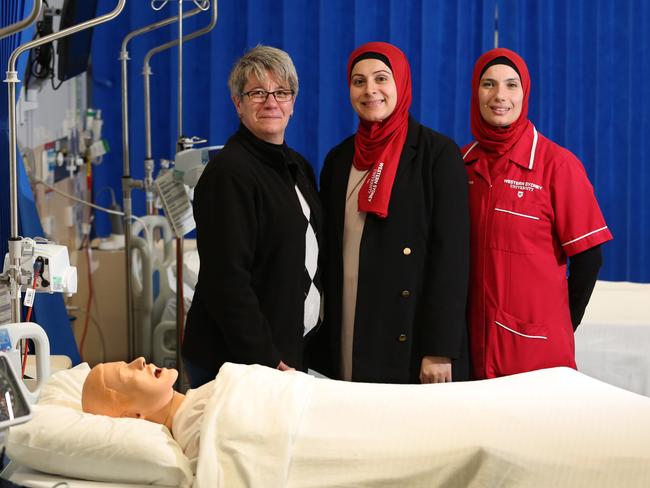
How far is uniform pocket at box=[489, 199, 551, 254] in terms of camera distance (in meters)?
2.18

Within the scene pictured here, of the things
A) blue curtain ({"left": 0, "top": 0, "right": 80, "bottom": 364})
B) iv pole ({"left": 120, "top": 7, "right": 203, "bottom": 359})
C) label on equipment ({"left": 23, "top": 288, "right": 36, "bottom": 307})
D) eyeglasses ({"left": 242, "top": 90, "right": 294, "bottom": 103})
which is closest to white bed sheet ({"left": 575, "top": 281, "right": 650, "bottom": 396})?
eyeglasses ({"left": 242, "top": 90, "right": 294, "bottom": 103})

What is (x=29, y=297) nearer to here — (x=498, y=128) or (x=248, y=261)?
(x=248, y=261)

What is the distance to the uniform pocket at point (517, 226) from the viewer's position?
85.9 inches

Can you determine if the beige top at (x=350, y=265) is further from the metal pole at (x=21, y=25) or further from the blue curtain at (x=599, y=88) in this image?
the blue curtain at (x=599, y=88)

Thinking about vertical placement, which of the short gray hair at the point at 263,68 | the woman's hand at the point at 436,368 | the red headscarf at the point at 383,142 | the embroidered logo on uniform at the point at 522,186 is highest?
the short gray hair at the point at 263,68

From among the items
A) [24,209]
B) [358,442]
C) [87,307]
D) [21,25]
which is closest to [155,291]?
[87,307]

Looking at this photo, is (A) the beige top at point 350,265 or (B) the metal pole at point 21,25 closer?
(B) the metal pole at point 21,25

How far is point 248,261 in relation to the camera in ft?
6.52

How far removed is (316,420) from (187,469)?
0.81ft

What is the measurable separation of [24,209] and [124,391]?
5.68 feet

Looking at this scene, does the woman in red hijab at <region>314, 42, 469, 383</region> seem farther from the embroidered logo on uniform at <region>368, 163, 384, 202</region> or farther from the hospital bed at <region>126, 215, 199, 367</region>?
the hospital bed at <region>126, 215, 199, 367</region>

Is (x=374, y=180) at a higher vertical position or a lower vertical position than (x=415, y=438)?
higher

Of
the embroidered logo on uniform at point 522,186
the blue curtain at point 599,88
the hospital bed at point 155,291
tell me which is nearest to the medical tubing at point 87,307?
the hospital bed at point 155,291

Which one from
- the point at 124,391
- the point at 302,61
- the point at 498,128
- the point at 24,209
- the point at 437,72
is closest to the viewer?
the point at 124,391
